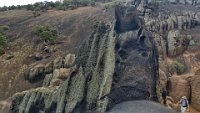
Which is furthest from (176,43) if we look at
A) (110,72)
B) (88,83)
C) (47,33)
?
(110,72)

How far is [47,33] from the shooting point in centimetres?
5334

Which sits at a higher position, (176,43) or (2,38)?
(176,43)

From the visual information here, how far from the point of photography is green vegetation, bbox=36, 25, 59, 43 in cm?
5272

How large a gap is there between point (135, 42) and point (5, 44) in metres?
31.6

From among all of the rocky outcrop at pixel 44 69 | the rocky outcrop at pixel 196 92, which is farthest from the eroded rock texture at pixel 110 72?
the rocky outcrop at pixel 44 69

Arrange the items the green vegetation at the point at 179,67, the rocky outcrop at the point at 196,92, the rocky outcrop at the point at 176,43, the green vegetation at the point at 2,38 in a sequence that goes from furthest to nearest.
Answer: the green vegetation at the point at 2,38
the rocky outcrop at the point at 176,43
the green vegetation at the point at 179,67
the rocky outcrop at the point at 196,92

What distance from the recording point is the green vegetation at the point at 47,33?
173ft

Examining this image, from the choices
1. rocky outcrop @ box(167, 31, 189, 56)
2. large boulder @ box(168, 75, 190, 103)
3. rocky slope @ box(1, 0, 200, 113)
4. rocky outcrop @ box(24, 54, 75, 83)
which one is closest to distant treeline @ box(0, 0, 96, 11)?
rocky outcrop @ box(167, 31, 189, 56)

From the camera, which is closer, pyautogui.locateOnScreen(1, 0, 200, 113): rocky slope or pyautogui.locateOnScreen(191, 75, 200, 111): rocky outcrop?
pyautogui.locateOnScreen(1, 0, 200, 113): rocky slope

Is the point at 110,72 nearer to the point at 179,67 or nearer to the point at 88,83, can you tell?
the point at 88,83

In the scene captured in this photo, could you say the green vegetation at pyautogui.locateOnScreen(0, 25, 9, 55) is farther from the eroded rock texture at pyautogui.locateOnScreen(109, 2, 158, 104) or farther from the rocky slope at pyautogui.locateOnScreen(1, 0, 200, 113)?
the eroded rock texture at pyautogui.locateOnScreen(109, 2, 158, 104)

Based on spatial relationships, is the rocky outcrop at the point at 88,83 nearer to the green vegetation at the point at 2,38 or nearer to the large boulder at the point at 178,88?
the large boulder at the point at 178,88

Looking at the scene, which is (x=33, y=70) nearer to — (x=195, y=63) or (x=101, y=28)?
(x=195, y=63)

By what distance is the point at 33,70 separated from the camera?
42281 millimetres
